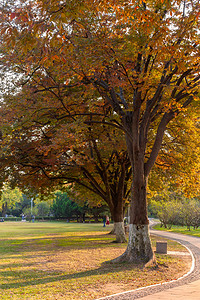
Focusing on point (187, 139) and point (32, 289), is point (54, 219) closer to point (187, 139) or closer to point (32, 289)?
point (187, 139)

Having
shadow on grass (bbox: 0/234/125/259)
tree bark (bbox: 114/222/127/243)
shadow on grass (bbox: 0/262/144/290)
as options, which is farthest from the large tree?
tree bark (bbox: 114/222/127/243)

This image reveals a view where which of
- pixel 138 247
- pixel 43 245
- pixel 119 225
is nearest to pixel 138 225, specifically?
pixel 138 247

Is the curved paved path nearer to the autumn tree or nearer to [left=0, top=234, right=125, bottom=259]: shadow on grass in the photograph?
the autumn tree

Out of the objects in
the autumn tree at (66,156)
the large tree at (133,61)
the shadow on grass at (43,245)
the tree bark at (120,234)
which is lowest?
the shadow on grass at (43,245)

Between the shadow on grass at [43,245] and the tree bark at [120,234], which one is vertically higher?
→ the tree bark at [120,234]

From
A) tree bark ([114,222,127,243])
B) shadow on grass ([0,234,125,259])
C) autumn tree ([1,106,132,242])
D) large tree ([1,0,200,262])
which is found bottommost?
shadow on grass ([0,234,125,259])

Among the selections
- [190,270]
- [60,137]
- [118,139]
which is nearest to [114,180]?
[118,139]

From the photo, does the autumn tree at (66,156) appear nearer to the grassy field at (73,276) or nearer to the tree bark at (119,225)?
the tree bark at (119,225)

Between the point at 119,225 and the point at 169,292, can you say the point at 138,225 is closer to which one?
the point at 169,292

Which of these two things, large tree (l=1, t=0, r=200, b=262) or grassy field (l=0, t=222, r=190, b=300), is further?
large tree (l=1, t=0, r=200, b=262)

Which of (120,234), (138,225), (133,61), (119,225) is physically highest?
(133,61)

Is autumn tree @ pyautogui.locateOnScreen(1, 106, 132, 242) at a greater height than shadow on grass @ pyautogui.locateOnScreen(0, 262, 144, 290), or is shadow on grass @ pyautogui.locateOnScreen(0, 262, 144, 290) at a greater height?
autumn tree @ pyautogui.locateOnScreen(1, 106, 132, 242)

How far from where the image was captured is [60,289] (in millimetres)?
7883

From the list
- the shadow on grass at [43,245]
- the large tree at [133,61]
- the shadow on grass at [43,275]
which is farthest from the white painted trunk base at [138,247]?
Answer: the shadow on grass at [43,245]
